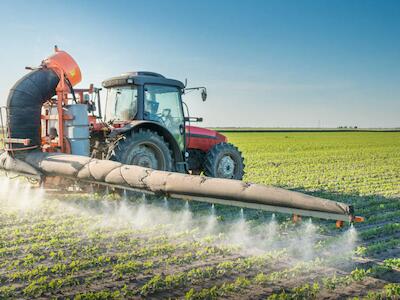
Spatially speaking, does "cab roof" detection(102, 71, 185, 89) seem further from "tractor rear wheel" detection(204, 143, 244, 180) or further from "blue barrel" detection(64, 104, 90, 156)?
"tractor rear wheel" detection(204, 143, 244, 180)

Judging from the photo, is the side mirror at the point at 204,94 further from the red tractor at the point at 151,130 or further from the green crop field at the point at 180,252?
the green crop field at the point at 180,252

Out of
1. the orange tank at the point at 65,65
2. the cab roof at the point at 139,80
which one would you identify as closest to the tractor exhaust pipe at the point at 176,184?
the orange tank at the point at 65,65

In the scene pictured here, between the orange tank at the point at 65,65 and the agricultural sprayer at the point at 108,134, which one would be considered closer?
the agricultural sprayer at the point at 108,134

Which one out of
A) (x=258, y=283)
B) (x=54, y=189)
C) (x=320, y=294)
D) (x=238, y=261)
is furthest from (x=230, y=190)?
(x=54, y=189)

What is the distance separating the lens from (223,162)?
1102 centimetres

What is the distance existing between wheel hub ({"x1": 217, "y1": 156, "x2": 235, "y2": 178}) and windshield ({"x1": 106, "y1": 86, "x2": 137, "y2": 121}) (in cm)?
261

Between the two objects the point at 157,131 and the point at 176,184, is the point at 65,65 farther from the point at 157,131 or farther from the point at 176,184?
the point at 176,184

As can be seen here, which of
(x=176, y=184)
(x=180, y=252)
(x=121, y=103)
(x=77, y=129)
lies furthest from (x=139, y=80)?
(x=180, y=252)

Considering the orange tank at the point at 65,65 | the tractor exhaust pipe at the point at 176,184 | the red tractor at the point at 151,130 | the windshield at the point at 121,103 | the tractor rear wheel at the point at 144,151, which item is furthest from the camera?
the windshield at the point at 121,103

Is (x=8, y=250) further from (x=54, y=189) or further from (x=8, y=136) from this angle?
(x=8, y=136)

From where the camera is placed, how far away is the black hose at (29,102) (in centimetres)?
861

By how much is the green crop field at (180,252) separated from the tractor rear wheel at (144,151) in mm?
697

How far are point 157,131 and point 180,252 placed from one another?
13.4ft

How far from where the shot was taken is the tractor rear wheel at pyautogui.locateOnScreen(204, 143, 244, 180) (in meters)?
10.7
